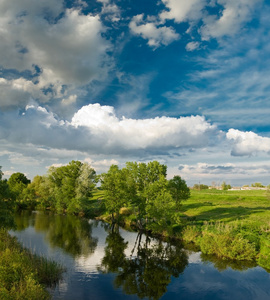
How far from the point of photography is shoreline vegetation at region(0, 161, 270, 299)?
119 feet

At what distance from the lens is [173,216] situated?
4425cm

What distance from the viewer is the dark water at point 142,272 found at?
988 inches

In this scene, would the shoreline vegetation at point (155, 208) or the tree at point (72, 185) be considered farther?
the tree at point (72, 185)

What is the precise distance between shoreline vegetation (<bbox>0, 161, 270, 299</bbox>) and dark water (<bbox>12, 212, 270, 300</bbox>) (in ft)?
9.50

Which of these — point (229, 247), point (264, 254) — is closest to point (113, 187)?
point (229, 247)

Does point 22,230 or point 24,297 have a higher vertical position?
point 24,297

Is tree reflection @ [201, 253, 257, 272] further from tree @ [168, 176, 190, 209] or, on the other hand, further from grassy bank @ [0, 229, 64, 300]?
grassy bank @ [0, 229, 64, 300]

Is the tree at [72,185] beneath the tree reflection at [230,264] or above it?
above

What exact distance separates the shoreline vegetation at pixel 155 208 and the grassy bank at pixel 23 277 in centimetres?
1396

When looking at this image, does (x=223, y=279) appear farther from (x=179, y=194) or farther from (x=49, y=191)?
(x=49, y=191)

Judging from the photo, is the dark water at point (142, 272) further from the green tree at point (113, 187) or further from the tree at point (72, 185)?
the tree at point (72, 185)

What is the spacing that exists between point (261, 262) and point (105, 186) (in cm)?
4089

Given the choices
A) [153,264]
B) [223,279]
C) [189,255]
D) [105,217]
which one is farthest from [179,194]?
[105,217]

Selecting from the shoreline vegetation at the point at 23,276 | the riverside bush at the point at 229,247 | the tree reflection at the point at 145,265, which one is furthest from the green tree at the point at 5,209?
the riverside bush at the point at 229,247
